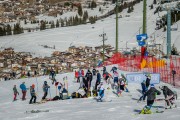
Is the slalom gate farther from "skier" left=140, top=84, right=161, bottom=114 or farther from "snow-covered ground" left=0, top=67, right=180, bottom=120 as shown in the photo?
"skier" left=140, top=84, right=161, bottom=114

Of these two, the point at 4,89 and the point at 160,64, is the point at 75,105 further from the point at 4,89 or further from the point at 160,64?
the point at 4,89

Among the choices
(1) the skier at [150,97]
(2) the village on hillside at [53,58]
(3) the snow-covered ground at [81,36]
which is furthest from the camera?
(3) the snow-covered ground at [81,36]

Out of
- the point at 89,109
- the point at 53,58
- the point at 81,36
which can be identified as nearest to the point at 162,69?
the point at 89,109

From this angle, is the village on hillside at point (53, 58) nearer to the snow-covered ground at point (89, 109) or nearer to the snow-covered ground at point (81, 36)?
the snow-covered ground at point (81, 36)

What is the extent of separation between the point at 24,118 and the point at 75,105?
3.77 m

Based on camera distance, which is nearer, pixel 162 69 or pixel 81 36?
pixel 162 69

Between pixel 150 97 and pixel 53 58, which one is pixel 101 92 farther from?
pixel 53 58

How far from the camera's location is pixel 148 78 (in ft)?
78.8

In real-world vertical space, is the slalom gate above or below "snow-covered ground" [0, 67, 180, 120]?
above

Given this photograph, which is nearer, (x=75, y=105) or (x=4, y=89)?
(x=75, y=105)

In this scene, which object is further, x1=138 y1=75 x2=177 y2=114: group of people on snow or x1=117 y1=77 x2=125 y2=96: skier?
x1=117 y1=77 x2=125 y2=96: skier

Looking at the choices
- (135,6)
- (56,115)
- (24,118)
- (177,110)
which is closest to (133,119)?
(177,110)

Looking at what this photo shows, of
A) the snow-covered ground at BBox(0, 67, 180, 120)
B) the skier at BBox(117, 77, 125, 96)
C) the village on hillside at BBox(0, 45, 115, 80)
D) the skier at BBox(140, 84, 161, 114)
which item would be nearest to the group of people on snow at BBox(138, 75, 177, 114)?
the skier at BBox(140, 84, 161, 114)

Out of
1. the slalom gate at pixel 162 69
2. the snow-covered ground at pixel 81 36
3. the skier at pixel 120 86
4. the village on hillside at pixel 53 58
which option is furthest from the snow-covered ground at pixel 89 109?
the snow-covered ground at pixel 81 36
